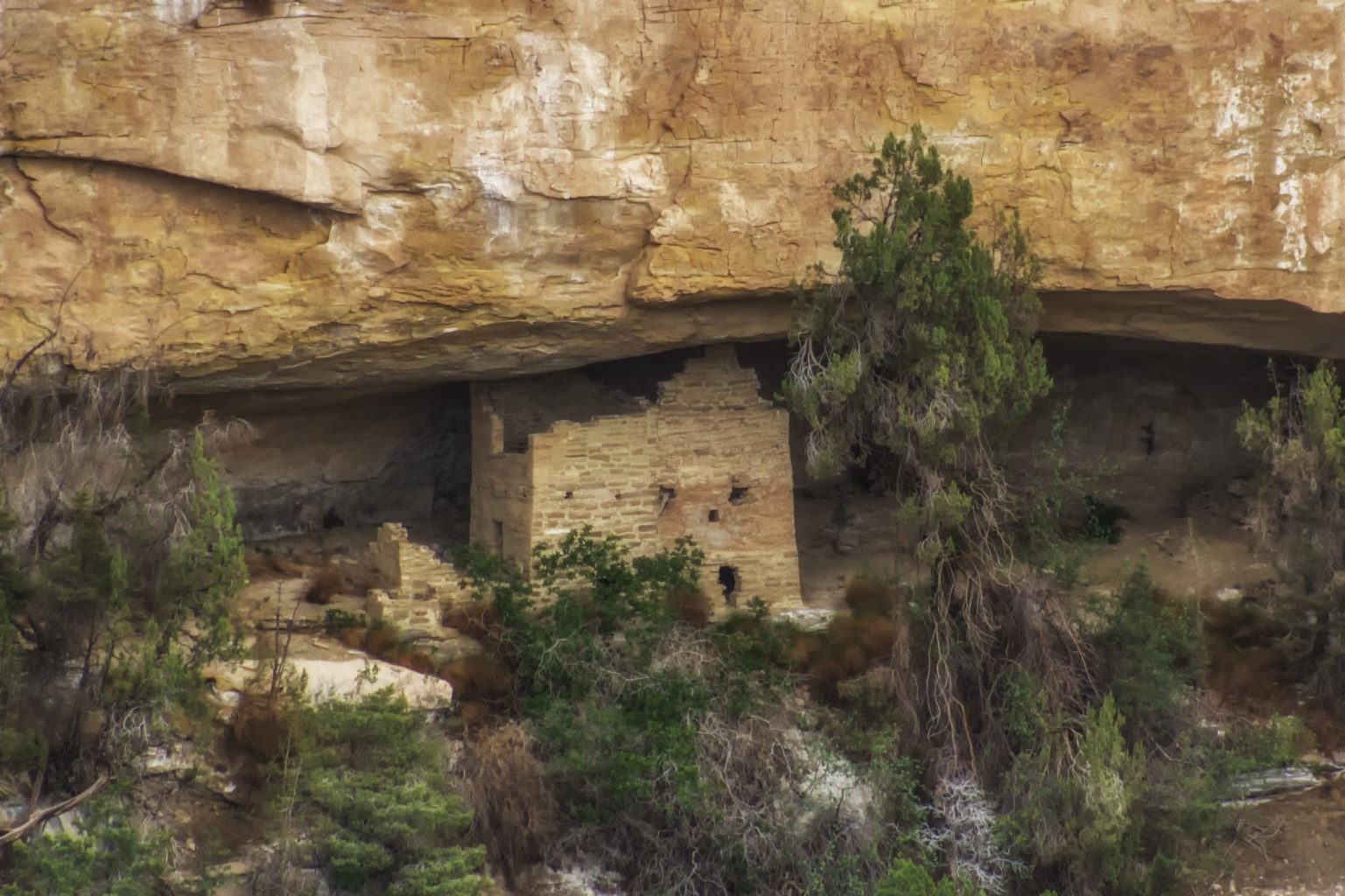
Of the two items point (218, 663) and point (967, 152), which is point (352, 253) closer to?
point (218, 663)

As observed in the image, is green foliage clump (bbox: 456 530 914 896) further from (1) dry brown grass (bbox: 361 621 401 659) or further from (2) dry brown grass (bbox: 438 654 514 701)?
(1) dry brown grass (bbox: 361 621 401 659)

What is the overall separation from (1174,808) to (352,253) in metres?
7.26

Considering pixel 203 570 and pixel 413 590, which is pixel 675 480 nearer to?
pixel 413 590

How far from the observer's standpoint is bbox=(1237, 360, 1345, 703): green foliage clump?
49.4 feet

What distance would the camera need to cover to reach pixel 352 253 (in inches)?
528

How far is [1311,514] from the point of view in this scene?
49.8ft

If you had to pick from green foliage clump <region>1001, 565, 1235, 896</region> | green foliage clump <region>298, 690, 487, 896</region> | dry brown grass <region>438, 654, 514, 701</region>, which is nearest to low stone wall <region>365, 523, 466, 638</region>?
dry brown grass <region>438, 654, 514, 701</region>

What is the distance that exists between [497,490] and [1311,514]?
6721mm

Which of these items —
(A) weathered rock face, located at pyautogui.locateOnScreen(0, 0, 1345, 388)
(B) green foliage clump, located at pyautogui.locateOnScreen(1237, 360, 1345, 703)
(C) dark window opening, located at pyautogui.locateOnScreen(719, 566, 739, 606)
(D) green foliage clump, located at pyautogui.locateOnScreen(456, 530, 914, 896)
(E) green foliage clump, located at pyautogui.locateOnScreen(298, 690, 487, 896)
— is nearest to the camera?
(E) green foliage clump, located at pyautogui.locateOnScreen(298, 690, 487, 896)

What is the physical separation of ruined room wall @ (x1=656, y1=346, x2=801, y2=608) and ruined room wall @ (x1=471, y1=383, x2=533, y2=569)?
1175 millimetres

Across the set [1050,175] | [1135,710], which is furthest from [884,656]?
[1050,175]

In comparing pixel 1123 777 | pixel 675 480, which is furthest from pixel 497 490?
pixel 1123 777

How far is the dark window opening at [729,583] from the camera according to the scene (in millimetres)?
15812

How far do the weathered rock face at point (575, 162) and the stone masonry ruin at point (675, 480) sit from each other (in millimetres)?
885
